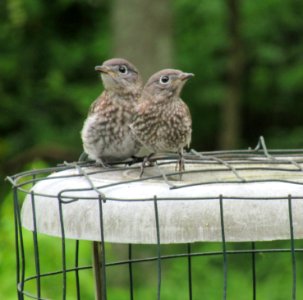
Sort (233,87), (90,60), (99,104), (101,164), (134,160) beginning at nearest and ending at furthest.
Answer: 1. (101,164)
2. (134,160)
3. (99,104)
4. (233,87)
5. (90,60)

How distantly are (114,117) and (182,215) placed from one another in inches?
67.3

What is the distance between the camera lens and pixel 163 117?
4.68 meters

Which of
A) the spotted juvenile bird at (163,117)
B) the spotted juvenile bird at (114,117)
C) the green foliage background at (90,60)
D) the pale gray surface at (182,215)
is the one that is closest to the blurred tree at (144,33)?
the green foliage background at (90,60)

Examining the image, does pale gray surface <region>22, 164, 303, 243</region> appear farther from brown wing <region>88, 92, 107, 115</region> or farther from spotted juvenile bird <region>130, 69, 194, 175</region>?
brown wing <region>88, 92, 107, 115</region>

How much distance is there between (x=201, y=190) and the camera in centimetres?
359

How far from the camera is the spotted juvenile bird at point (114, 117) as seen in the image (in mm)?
5035

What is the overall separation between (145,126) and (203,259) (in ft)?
18.7

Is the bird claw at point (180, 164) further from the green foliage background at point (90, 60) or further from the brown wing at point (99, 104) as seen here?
the green foliage background at point (90, 60)

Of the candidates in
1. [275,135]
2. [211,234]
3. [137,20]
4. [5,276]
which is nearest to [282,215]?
[211,234]

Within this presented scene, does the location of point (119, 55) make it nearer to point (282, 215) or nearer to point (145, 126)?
point (145, 126)

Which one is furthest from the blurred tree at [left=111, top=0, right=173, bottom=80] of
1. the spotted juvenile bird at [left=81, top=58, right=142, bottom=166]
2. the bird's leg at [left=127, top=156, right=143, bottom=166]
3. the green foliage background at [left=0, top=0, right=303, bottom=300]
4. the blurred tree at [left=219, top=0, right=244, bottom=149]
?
the bird's leg at [left=127, top=156, right=143, bottom=166]

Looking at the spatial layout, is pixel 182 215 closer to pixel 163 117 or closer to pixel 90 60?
pixel 163 117

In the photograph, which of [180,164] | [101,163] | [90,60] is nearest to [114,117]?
[101,163]

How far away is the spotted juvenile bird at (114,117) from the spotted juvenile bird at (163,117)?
26cm
